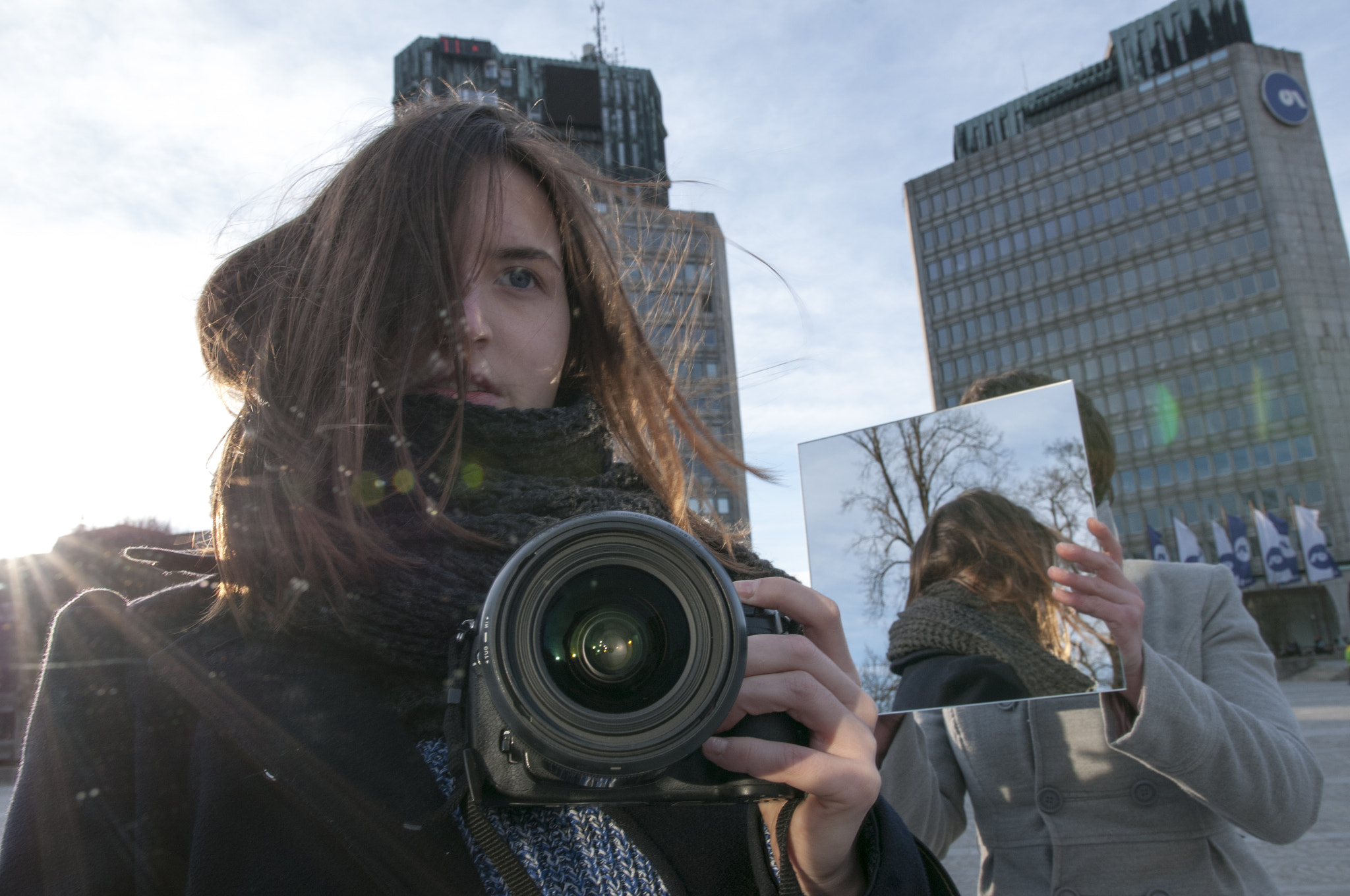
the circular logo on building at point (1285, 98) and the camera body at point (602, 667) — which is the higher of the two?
the circular logo on building at point (1285, 98)

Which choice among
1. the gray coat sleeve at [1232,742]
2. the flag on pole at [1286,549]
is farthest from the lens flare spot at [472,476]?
the flag on pole at [1286,549]

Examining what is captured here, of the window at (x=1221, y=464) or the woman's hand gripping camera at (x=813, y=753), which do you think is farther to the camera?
the window at (x=1221, y=464)

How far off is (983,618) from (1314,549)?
1772 inches

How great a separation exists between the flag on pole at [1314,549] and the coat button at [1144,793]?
42.5m

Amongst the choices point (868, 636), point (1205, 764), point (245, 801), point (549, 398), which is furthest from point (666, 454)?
point (1205, 764)

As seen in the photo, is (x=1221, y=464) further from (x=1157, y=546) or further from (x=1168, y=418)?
(x=1157, y=546)

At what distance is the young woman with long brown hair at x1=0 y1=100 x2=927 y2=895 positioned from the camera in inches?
34.5

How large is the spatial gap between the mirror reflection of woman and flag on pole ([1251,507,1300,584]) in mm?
43551

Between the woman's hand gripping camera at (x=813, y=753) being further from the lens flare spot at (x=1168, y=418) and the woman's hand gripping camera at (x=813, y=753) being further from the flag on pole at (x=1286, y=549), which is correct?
the lens flare spot at (x=1168, y=418)

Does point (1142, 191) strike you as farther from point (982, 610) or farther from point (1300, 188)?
point (982, 610)

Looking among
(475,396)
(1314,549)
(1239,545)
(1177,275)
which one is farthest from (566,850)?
(1177,275)

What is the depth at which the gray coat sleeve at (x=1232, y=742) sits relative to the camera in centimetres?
149

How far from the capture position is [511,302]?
126cm

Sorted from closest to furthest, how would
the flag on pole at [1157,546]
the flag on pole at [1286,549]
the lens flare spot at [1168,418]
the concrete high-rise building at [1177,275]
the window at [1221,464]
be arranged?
the flag on pole at [1286,549] → the flag on pole at [1157,546] → the concrete high-rise building at [1177,275] → the window at [1221,464] → the lens flare spot at [1168,418]
